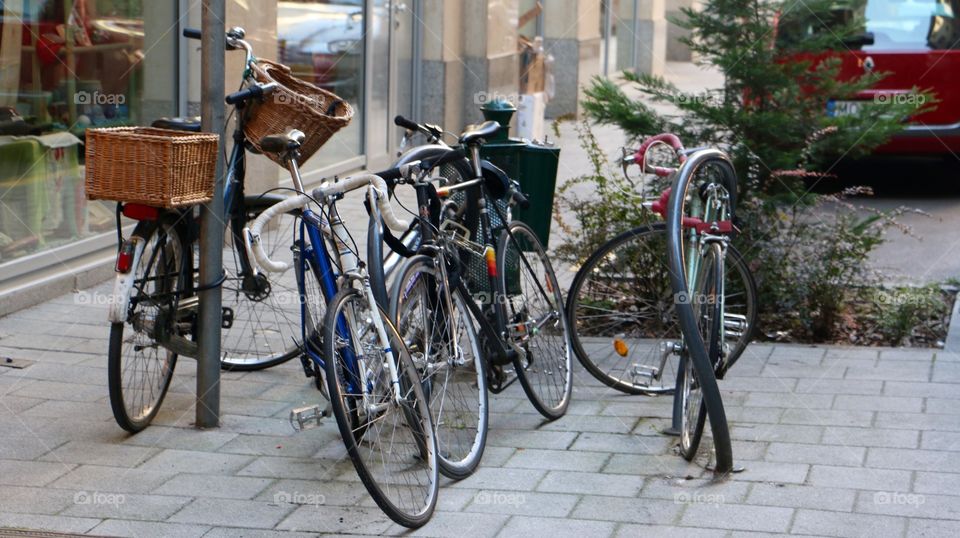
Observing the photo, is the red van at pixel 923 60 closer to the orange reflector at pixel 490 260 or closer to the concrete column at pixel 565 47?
the concrete column at pixel 565 47

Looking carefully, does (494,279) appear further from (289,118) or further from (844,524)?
(844,524)

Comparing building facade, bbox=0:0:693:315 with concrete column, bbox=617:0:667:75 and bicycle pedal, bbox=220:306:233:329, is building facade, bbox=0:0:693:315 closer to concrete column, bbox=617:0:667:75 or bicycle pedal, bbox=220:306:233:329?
bicycle pedal, bbox=220:306:233:329

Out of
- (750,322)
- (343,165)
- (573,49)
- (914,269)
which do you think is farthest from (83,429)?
(573,49)

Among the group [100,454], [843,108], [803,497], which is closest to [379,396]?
[100,454]

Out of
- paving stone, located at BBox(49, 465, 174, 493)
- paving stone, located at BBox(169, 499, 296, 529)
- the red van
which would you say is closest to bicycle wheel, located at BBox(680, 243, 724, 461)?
paving stone, located at BBox(169, 499, 296, 529)

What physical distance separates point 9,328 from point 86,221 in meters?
1.47

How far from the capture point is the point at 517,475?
4.59m

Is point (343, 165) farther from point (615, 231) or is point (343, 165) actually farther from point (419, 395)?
point (419, 395)

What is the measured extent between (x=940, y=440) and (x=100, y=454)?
316 cm

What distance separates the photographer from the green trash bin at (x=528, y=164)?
6156 mm
